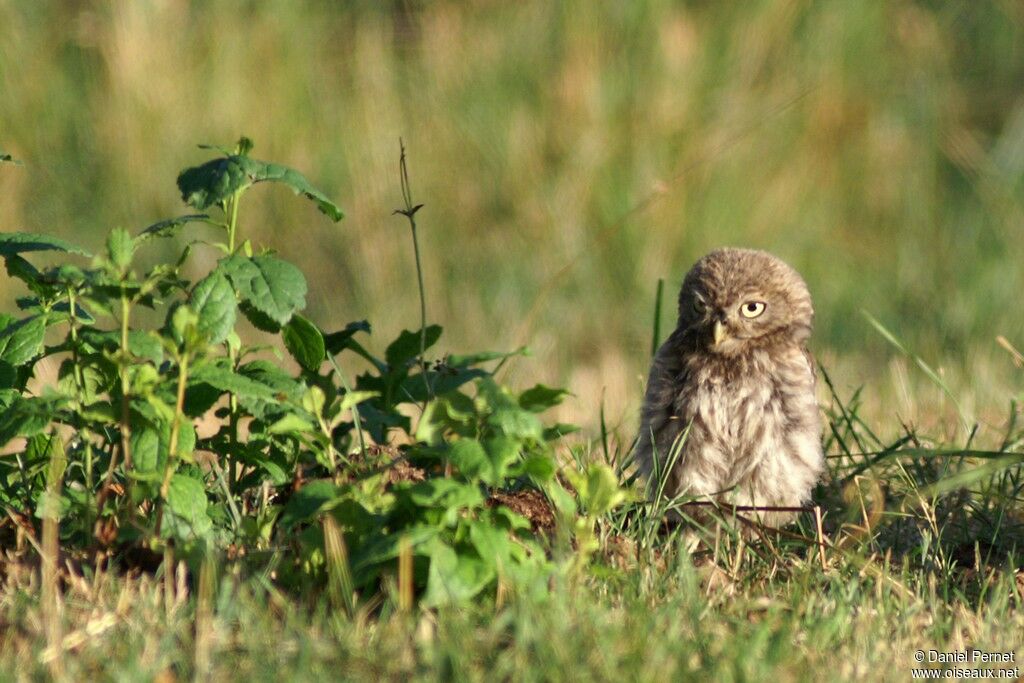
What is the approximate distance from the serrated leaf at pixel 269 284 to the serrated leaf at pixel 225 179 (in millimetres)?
167

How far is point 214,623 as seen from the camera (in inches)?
113

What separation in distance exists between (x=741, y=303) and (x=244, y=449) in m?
1.60

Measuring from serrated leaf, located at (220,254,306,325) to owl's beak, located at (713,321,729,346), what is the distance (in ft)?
4.67

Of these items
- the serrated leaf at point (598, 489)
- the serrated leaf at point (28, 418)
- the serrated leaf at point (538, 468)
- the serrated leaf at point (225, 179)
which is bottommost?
the serrated leaf at point (598, 489)

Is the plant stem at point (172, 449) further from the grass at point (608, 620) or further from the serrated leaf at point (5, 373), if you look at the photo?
the serrated leaf at point (5, 373)

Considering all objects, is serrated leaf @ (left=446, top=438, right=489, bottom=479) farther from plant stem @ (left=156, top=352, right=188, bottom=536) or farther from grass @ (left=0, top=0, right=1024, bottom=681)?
grass @ (left=0, top=0, right=1024, bottom=681)

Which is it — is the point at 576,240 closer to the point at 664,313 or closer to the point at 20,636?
the point at 664,313

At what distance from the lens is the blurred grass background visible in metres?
8.85

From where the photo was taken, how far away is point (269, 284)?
3.41 m

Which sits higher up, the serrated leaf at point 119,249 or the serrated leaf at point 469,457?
the serrated leaf at point 119,249

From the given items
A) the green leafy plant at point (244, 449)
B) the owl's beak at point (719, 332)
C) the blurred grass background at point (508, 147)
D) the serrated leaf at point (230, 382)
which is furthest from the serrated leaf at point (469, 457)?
the blurred grass background at point (508, 147)

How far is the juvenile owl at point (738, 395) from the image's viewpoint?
4.24 meters

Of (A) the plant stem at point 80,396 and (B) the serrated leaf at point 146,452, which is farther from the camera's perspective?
(A) the plant stem at point 80,396

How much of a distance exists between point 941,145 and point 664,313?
9.37ft
